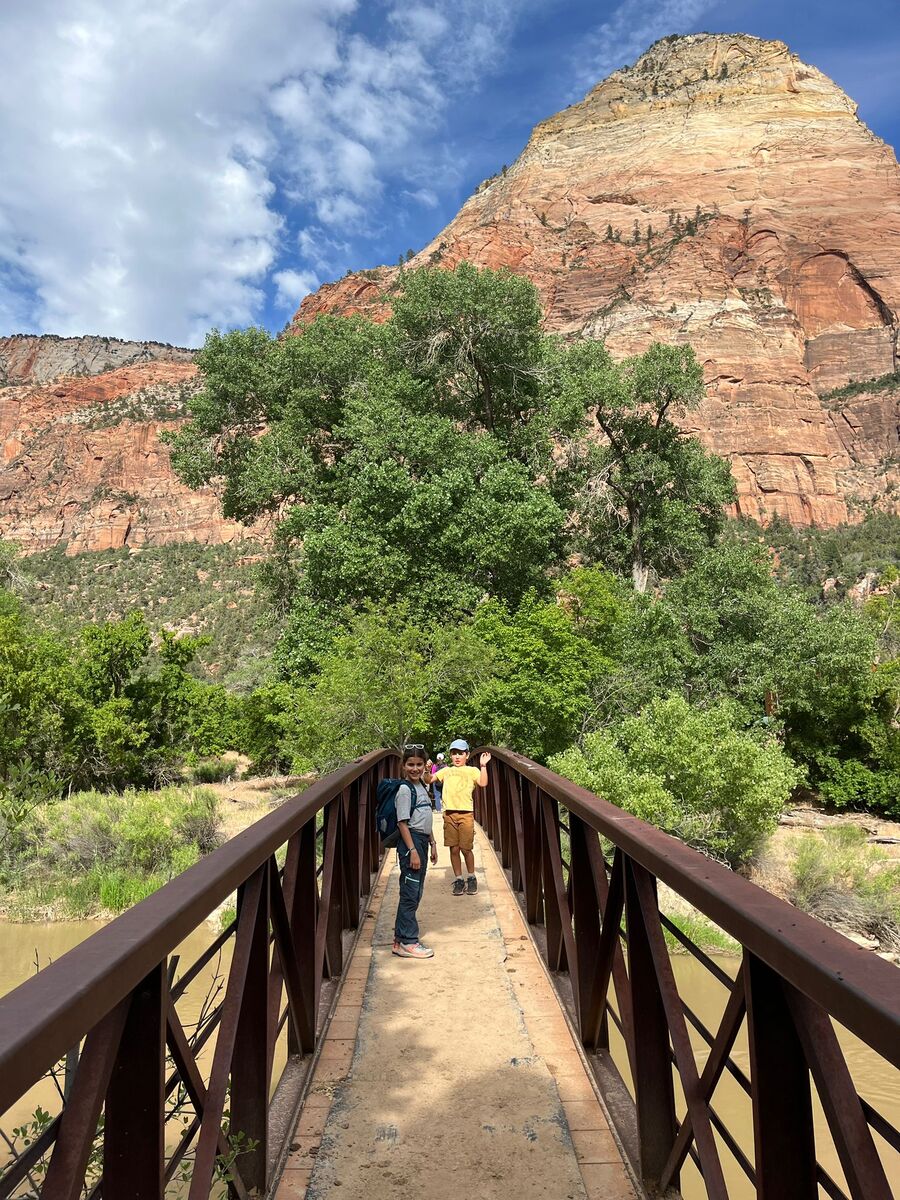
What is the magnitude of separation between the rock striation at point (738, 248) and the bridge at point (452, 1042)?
72643mm

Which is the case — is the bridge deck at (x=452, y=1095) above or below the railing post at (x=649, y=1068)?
below

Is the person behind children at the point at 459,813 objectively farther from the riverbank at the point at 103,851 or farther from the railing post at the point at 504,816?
the riverbank at the point at 103,851

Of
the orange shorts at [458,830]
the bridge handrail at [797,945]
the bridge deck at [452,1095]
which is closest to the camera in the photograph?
the bridge handrail at [797,945]

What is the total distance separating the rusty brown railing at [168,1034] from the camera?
1.28m

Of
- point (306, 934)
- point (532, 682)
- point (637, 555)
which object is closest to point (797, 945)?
point (306, 934)

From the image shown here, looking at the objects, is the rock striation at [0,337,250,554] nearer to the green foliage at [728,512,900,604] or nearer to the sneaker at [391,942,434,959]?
the green foliage at [728,512,900,604]

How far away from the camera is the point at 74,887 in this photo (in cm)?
1244

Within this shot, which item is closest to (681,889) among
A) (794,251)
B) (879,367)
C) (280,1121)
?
(280,1121)

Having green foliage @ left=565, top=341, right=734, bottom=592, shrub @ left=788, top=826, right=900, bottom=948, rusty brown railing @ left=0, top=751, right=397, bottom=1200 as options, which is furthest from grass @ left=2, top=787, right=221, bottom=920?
green foliage @ left=565, top=341, right=734, bottom=592

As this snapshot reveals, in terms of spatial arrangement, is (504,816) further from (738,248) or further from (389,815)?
(738,248)

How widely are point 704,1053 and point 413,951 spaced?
170 inches

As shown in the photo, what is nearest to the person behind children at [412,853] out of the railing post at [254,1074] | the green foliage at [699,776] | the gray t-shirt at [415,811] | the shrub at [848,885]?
the gray t-shirt at [415,811]

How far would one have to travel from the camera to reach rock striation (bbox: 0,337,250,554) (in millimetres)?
98812

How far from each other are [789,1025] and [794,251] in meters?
107
